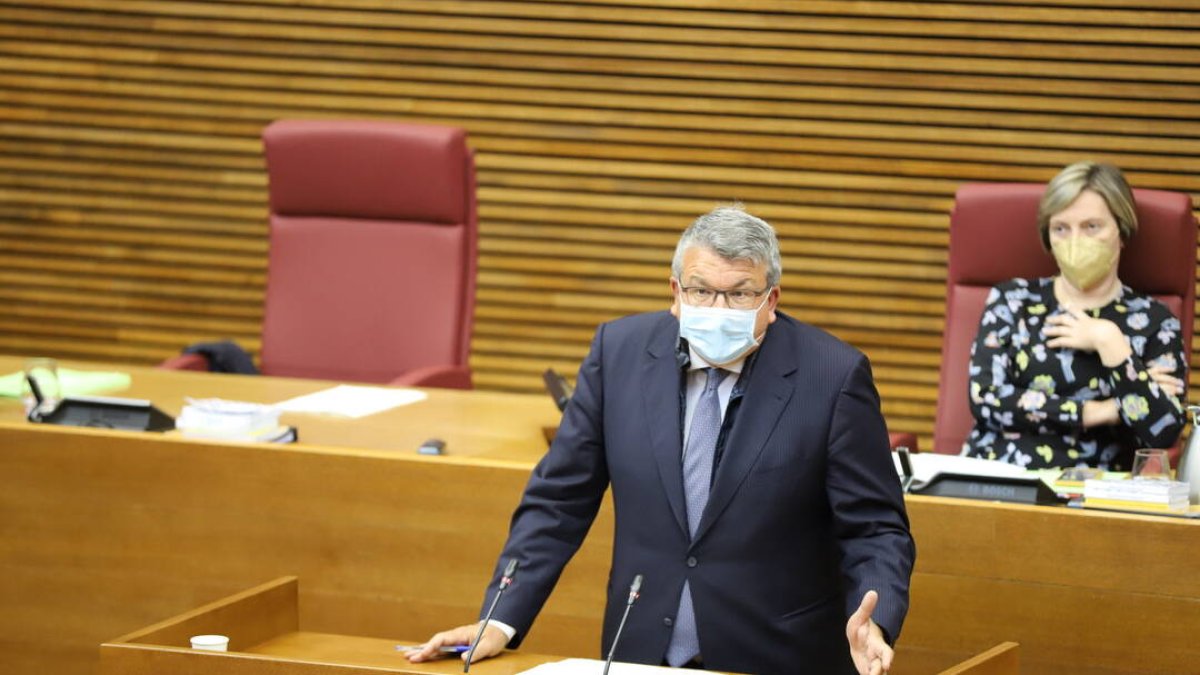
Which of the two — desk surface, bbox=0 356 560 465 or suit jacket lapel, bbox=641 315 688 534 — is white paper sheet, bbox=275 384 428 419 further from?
suit jacket lapel, bbox=641 315 688 534

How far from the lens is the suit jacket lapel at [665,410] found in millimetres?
2777

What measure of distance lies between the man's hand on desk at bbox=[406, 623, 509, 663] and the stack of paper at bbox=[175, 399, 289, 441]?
4.46 feet

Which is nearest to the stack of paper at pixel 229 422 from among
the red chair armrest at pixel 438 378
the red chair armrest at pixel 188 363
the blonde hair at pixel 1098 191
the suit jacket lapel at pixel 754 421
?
the red chair armrest at pixel 438 378

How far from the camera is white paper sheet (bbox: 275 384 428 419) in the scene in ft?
14.3

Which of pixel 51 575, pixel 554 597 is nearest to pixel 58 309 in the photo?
pixel 51 575

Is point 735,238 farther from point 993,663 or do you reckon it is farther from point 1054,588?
point 1054,588

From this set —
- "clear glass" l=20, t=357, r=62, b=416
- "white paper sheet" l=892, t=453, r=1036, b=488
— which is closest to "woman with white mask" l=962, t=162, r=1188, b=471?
"white paper sheet" l=892, t=453, r=1036, b=488

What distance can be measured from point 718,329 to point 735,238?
15 centimetres

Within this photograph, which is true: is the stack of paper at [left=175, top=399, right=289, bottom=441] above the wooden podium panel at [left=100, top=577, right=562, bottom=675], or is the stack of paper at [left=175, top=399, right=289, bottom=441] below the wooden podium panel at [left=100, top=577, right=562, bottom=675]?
above

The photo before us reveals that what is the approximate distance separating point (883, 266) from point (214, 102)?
8.77 feet

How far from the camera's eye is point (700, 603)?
276 cm

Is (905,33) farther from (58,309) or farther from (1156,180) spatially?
(58,309)

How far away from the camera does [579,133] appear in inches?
248

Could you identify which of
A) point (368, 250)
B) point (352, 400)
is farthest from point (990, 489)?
point (368, 250)
